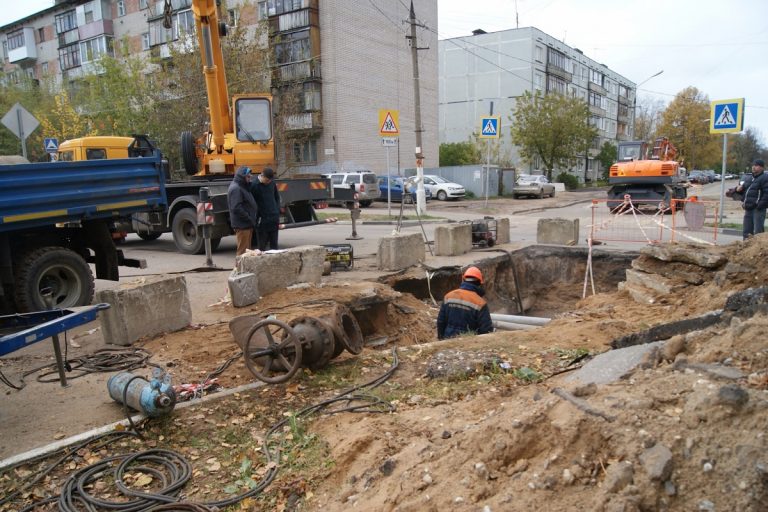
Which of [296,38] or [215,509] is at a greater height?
[296,38]

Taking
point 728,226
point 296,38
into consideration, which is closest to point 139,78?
point 296,38

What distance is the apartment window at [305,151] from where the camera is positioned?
34219 mm

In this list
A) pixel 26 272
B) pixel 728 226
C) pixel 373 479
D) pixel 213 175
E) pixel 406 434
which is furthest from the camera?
pixel 728 226

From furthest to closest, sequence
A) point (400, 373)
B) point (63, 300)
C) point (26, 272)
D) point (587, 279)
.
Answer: point (587, 279) → point (63, 300) → point (26, 272) → point (400, 373)

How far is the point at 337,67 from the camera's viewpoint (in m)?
32.7

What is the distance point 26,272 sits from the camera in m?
6.53

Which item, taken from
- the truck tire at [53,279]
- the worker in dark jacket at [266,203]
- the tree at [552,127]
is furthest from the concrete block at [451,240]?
the tree at [552,127]

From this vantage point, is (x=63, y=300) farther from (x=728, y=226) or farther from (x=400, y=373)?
(x=728, y=226)

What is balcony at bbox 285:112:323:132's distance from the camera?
33031 millimetres

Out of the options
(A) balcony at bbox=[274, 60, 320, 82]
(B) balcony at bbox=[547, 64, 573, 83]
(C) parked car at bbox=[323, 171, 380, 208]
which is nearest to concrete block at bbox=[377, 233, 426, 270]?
(C) parked car at bbox=[323, 171, 380, 208]

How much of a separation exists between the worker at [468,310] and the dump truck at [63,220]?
4527mm

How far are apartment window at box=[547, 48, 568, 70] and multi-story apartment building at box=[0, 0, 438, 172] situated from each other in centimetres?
1757

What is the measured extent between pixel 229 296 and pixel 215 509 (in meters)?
4.37

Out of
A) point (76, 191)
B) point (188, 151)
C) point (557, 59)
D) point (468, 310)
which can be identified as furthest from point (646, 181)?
point (557, 59)
